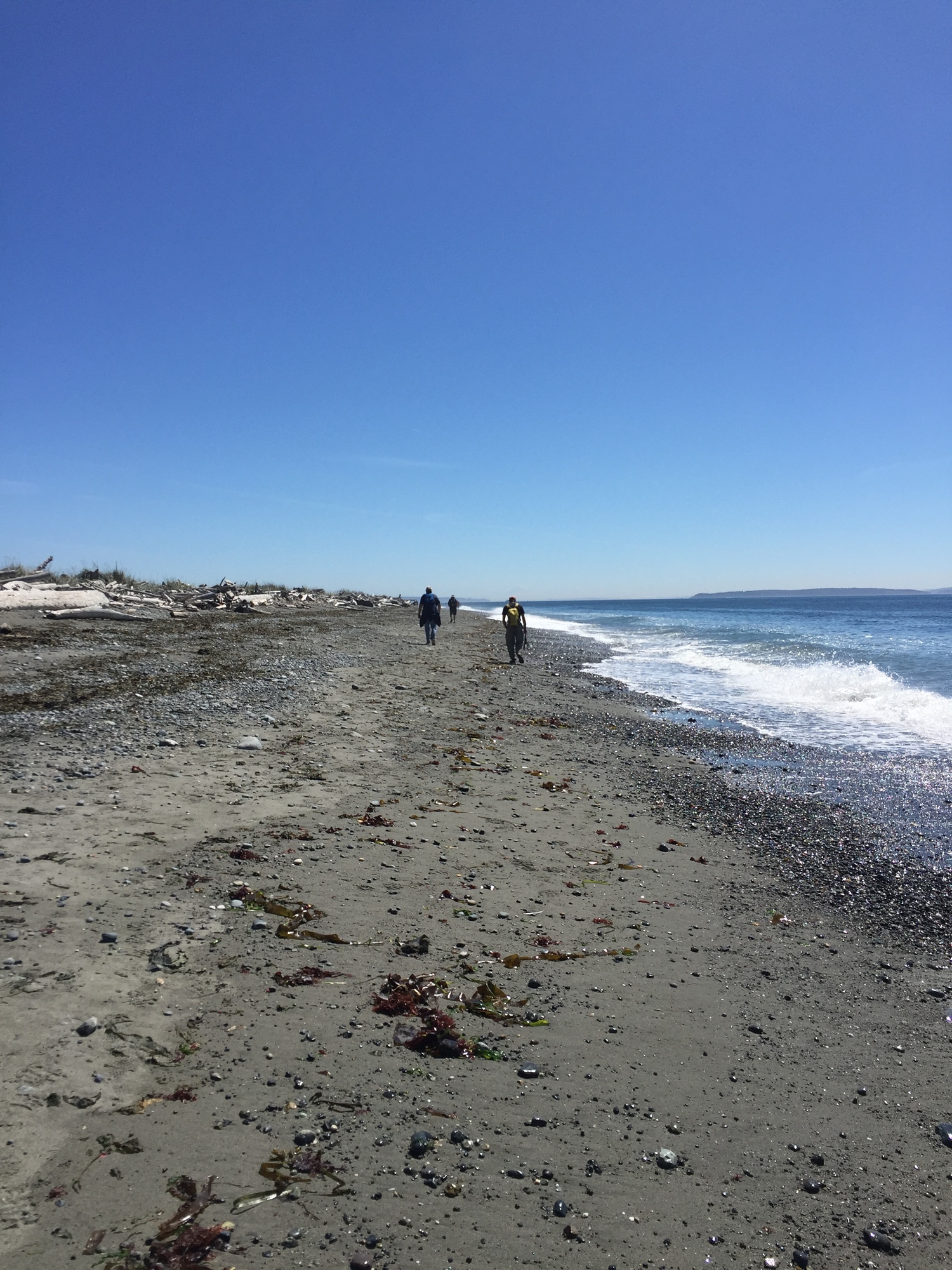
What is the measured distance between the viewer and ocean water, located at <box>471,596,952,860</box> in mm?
9922

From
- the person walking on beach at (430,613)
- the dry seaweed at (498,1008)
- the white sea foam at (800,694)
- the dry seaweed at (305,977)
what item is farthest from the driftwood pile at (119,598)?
the dry seaweed at (498,1008)

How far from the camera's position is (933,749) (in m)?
12.5

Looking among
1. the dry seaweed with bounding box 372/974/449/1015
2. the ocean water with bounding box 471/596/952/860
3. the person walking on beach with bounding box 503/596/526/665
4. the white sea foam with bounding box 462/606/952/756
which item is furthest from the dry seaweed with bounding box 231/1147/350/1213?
the person walking on beach with bounding box 503/596/526/665

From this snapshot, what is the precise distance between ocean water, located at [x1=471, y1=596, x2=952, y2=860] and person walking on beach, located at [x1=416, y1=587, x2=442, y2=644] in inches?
253

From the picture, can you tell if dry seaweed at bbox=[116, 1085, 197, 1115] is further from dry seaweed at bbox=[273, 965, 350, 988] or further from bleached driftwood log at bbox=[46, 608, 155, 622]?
bleached driftwood log at bbox=[46, 608, 155, 622]

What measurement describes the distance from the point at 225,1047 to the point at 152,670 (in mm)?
12169

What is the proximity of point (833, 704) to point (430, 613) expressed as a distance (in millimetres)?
14780

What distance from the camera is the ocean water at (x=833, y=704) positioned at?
32.6 ft

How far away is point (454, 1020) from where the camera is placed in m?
4.16

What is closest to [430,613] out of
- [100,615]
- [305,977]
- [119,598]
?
[100,615]

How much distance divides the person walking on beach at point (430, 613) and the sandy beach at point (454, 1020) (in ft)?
58.0

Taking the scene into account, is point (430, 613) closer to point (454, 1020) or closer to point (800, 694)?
point (800, 694)

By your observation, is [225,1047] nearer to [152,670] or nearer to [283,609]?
[152,670]

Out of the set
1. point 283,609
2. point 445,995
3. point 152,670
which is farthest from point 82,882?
point 283,609
